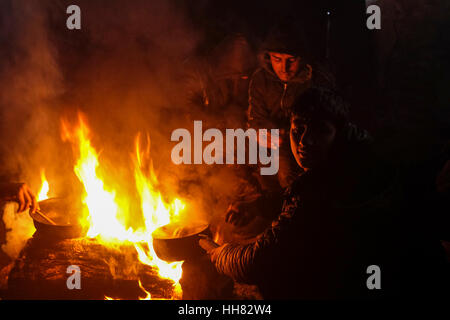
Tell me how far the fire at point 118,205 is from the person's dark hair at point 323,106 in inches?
103

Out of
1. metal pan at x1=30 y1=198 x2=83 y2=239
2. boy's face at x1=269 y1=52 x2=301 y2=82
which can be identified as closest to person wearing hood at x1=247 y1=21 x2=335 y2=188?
boy's face at x1=269 y1=52 x2=301 y2=82

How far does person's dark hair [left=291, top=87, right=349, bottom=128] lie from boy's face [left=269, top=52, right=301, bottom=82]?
2.12 meters

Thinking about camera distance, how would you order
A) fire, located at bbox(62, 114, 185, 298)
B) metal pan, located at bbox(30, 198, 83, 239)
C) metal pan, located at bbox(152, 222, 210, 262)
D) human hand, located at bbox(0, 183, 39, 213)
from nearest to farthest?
metal pan, located at bbox(152, 222, 210, 262), human hand, located at bbox(0, 183, 39, 213), metal pan, located at bbox(30, 198, 83, 239), fire, located at bbox(62, 114, 185, 298)

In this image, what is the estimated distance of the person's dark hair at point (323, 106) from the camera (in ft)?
9.47

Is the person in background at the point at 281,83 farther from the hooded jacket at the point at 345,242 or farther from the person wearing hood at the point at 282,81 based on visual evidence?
the hooded jacket at the point at 345,242

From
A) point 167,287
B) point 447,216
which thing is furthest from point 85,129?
point 447,216

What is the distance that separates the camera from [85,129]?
5.88m

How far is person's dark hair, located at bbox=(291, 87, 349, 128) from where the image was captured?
9.47ft

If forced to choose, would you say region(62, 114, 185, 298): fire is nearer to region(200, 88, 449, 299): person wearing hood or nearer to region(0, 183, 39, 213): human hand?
region(0, 183, 39, 213): human hand

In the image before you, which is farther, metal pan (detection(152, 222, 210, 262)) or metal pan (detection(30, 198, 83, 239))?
metal pan (detection(30, 198, 83, 239))
